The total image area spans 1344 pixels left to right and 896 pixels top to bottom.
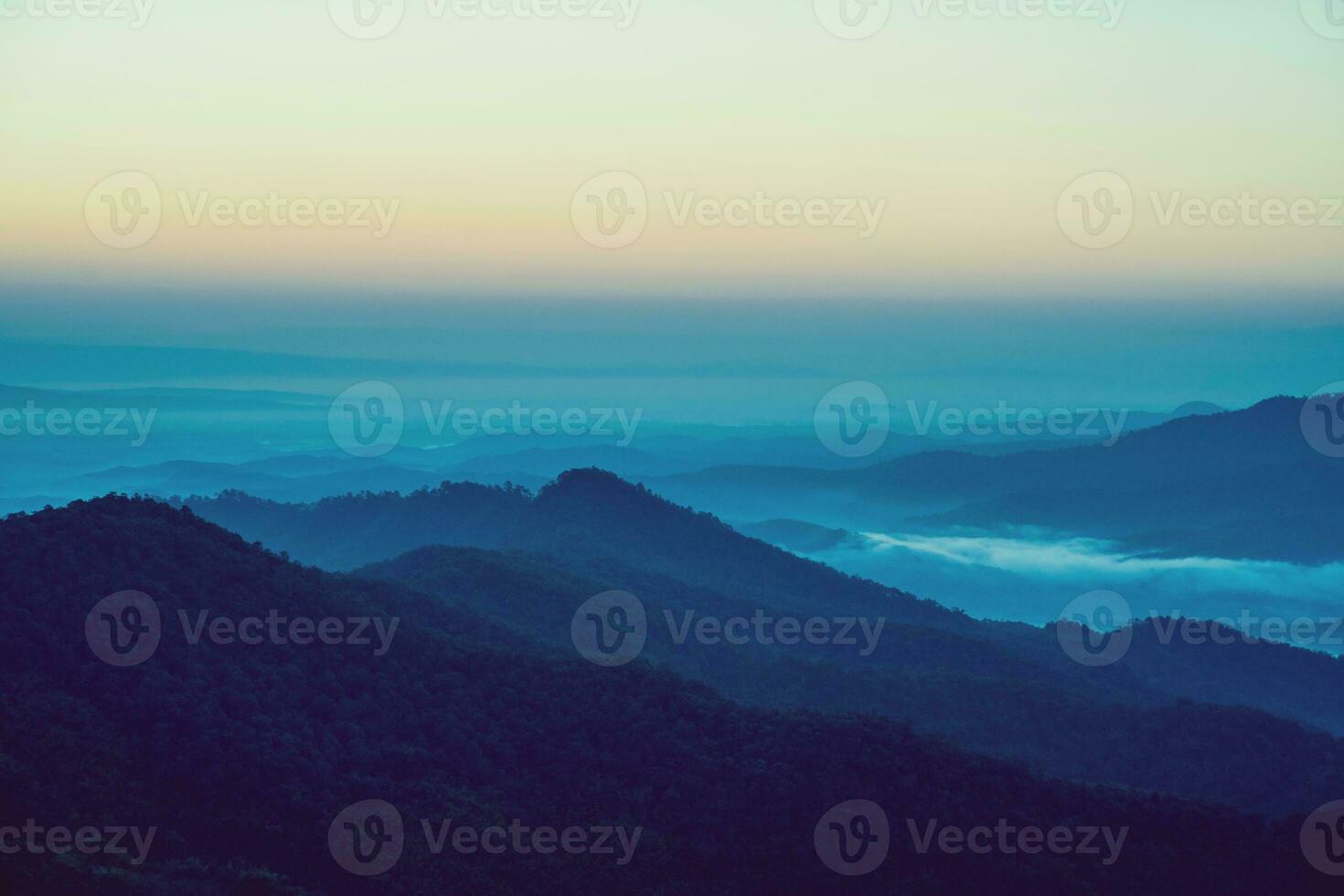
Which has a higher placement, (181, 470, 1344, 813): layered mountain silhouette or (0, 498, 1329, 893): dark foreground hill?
(181, 470, 1344, 813): layered mountain silhouette

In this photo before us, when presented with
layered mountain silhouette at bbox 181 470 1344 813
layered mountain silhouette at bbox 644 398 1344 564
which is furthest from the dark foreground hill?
layered mountain silhouette at bbox 644 398 1344 564

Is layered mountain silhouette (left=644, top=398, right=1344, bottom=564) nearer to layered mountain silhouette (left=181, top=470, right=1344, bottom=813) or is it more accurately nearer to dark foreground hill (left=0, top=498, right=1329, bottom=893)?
layered mountain silhouette (left=181, top=470, right=1344, bottom=813)

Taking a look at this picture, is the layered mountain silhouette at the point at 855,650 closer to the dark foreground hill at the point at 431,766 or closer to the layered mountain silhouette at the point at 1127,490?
the dark foreground hill at the point at 431,766

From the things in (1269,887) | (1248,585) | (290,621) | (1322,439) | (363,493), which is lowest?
(1269,887)

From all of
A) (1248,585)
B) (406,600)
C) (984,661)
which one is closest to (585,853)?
(406,600)

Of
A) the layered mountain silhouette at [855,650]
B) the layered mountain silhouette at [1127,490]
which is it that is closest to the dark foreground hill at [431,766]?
the layered mountain silhouette at [855,650]

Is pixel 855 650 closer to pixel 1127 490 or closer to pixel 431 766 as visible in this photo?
pixel 431 766

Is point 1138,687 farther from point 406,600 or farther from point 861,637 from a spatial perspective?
point 406,600

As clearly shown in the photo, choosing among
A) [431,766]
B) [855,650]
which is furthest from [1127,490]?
[431,766]
